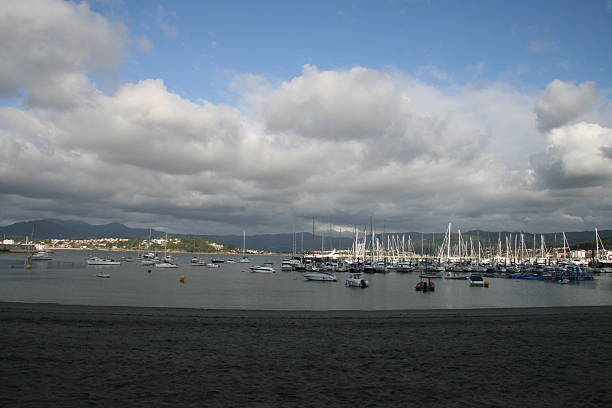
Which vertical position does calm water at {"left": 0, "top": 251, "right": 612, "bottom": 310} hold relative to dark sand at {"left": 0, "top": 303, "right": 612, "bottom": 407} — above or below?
below

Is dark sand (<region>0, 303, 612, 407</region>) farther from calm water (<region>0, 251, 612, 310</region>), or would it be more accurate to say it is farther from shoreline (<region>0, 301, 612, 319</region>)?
calm water (<region>0, 251, 612, 310</region>)

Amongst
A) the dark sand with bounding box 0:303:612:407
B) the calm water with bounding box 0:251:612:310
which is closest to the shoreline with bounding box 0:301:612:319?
the dark sand with bounding box 0:303:612:407

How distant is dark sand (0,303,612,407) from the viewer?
11.2m

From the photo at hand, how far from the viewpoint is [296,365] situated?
592 inches

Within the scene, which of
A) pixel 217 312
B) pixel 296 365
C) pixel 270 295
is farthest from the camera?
pixel 270 295

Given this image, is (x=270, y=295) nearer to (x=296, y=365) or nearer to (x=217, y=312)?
(x=217, y=312)

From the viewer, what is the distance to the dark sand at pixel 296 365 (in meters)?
11.2

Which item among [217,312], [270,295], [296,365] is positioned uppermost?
[296,365]

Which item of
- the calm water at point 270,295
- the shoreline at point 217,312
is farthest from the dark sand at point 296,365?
the calm water at point 270,295

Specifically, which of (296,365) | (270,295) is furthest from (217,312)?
(270,295)

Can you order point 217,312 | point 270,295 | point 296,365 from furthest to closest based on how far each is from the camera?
point 270,295, point 217,312, point 296,365

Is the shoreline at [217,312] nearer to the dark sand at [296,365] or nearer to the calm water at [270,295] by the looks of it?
the dark sand at [296,365]

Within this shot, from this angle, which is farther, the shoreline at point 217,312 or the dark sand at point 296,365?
the shoreline at point 217,312

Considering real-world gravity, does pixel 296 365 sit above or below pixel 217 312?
above
